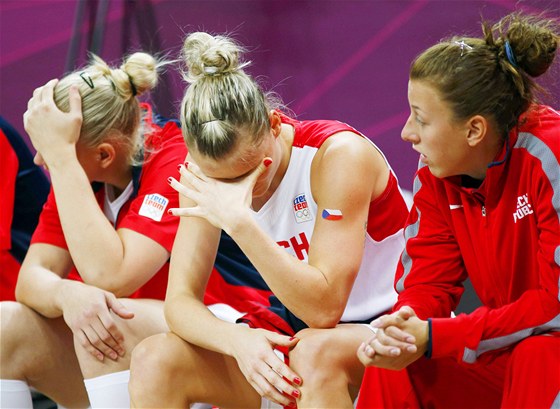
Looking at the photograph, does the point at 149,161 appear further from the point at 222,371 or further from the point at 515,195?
the point at 515,195

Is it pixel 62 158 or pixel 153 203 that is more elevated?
pixel 62 158

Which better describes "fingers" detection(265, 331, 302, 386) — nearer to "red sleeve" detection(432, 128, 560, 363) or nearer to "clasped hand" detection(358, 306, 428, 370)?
"clasped hand" detection(358, 306, 428, 370)

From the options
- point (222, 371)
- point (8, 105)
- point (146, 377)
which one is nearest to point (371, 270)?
point (222, 371)

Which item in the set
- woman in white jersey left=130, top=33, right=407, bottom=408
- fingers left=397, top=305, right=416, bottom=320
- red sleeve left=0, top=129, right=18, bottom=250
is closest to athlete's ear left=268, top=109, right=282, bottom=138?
woman in white jersey left=130, top=33, right=407, bottom=408

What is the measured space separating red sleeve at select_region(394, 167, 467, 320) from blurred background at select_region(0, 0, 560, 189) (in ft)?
2.95

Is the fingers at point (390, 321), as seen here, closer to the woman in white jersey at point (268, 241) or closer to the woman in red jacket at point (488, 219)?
the woman in red jacket at point (488, 219)

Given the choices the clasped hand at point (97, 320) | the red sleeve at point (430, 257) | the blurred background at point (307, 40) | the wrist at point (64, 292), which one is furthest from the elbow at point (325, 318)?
the blurred background at point (307, 40)

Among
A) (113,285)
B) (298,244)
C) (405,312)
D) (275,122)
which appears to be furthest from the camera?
(113,285)

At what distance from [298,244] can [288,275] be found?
0.29 m

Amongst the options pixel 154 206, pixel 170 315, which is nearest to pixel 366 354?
pixel 170 315

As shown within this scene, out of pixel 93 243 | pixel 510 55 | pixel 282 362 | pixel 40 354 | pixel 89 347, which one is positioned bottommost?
pixel 40 354

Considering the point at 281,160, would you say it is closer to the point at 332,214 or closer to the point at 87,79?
the point at 332,214

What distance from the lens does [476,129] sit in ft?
5.83

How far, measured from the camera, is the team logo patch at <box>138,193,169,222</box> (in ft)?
7.73
